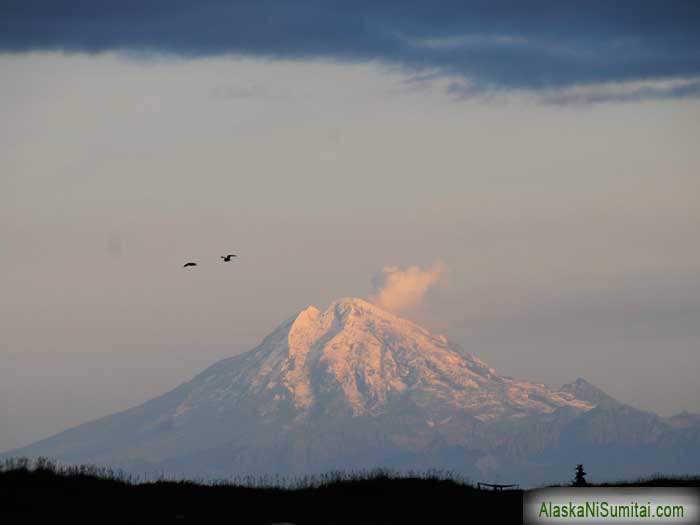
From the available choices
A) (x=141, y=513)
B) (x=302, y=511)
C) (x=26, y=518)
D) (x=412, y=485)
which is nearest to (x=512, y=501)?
(x=412, y=485)

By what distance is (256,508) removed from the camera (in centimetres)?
6297

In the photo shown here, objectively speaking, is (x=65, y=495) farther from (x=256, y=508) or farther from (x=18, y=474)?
(x=256, y=508)

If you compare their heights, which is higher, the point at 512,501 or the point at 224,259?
the point at 224,259

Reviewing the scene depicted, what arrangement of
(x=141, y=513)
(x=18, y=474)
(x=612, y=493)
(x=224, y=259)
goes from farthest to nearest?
1. (x=224, y=259)
2. (x=18, y=474)
3. (x=141, y=513)
4. (x=612, y=493)

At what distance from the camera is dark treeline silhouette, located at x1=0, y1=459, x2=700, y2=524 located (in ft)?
199

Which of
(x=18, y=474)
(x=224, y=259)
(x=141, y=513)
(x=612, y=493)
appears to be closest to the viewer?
(x=612, y=493)

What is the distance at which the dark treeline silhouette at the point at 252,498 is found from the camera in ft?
199

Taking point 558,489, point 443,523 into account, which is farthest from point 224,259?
point 558,489

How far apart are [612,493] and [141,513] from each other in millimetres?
17804

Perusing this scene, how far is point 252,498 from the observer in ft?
213

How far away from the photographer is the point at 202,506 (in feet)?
205

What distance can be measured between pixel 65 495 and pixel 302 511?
931cm

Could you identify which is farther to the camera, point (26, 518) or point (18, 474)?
point (18, 474)

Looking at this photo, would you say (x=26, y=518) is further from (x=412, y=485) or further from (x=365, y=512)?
(x=412, y=485)
